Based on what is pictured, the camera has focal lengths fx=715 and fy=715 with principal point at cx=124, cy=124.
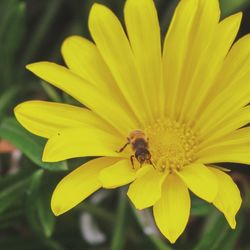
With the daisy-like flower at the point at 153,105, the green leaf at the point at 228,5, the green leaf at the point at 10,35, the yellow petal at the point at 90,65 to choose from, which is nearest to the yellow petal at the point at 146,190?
the daisy-like flower at the point at 153,105

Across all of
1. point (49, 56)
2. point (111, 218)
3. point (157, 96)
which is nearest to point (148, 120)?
point (157, 96)

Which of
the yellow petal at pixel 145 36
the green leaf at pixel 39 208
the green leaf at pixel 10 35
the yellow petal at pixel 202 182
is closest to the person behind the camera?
the yellow petal at pixel 202 182

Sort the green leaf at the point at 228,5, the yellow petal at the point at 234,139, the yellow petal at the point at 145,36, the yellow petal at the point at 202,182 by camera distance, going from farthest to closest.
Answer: the green leaf at the point at 228,5, the yellow petal at the point at 145,36, the yellow petal at the point at 234,139, the yellow petal at the point at 202,182

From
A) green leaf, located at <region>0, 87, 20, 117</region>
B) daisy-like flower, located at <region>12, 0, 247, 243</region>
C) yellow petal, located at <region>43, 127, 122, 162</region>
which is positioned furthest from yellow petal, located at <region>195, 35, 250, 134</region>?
green leaf, located at <region>0, 87, 20, 117</region>

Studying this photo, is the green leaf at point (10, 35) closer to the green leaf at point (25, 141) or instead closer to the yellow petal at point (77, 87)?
the green leaf at point (25, 141)

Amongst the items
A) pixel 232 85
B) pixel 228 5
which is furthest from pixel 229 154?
pixel 228 5

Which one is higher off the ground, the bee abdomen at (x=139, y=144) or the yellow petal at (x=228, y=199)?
the bee abdomen at (x=139, y=144)

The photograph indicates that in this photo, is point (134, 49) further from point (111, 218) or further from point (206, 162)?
point (111, 218)

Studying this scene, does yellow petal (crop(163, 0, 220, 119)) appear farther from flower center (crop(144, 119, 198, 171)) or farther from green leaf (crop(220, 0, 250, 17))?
green leaf (crop(220, 0, 250, 17))
